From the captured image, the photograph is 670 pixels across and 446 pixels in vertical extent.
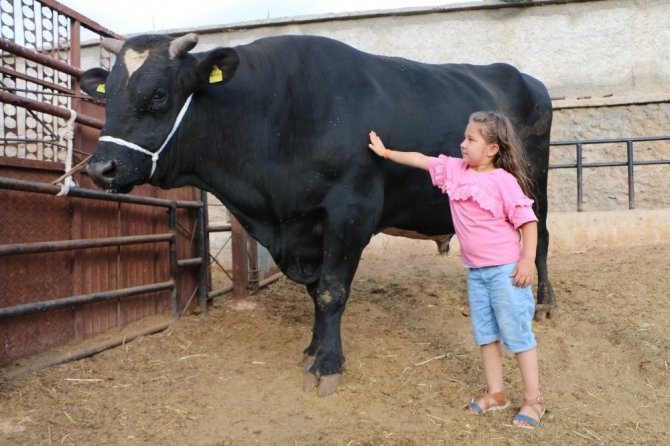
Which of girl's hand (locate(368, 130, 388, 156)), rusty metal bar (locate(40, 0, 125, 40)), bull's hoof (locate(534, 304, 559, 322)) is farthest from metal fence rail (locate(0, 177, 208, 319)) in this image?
bull's hoof (locate(534, 304, 559, 322))

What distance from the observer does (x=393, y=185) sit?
4.12m

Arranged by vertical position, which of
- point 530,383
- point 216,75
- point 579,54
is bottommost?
point 530,383

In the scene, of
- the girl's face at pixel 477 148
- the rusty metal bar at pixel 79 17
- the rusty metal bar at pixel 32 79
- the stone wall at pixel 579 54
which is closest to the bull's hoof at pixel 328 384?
the girl's face at pixel 477 148

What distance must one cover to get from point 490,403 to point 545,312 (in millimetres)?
2132

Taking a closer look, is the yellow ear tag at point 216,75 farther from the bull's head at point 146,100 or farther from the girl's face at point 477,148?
the girl's face at point 477,148

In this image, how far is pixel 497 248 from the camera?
306 centimetres

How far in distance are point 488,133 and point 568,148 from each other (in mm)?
7267

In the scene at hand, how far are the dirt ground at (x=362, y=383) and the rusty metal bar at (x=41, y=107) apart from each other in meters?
1.60

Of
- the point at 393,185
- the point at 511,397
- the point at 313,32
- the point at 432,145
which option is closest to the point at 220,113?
the point at 393,185

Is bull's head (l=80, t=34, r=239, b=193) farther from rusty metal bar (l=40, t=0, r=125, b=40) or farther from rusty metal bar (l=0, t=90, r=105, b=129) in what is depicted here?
rusty metal bar (l=40, t=0, r=125, b=40)

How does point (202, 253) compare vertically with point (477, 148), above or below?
below

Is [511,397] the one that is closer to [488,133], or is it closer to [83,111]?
[488,133]

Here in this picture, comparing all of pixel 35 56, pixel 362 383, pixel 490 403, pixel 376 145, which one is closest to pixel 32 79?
pixel 35 56

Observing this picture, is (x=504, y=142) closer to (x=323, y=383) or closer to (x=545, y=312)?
(x=323, y=383)
